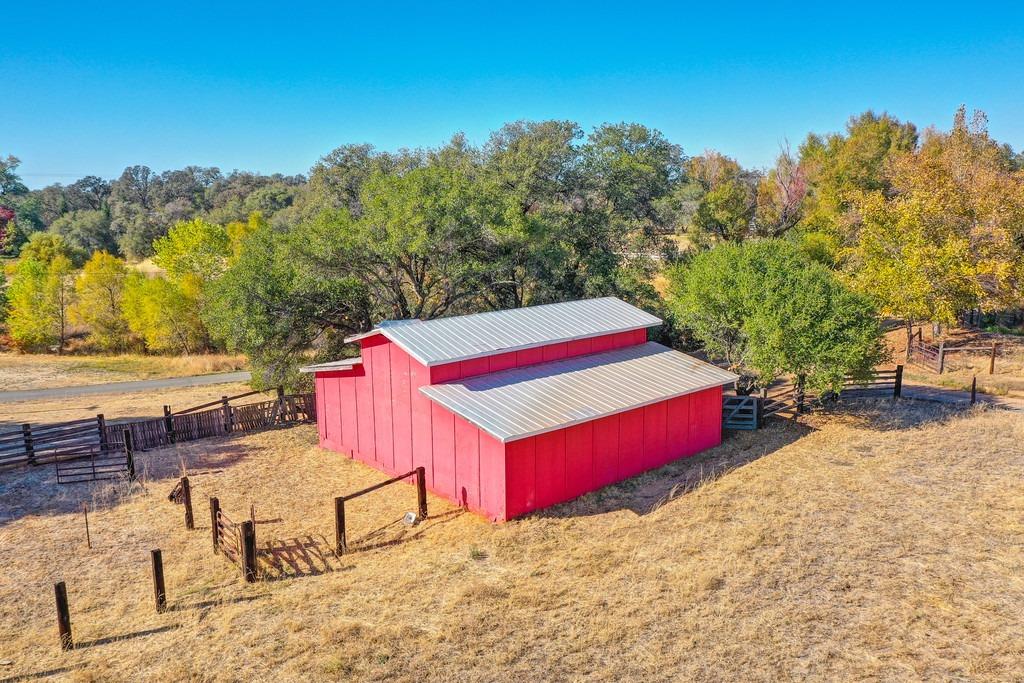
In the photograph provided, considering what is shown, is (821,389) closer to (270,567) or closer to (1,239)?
(270,567)

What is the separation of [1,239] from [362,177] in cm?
2116

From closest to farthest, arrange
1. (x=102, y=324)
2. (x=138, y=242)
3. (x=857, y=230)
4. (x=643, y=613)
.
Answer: (x=643, y=613) → (x=857, y=230) → (x=102, y=324) → (x=138, y=242)

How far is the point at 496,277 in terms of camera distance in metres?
31.5

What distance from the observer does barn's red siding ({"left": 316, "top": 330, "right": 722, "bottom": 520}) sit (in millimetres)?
16453

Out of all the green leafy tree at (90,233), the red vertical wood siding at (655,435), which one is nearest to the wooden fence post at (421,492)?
the red vertical wood siding at (655,435)

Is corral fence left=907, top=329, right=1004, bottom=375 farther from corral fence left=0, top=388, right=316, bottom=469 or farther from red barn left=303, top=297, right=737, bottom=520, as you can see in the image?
corral fence left=0, top=388, right=316, bottom=469

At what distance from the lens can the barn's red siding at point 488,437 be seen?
16.5 meters

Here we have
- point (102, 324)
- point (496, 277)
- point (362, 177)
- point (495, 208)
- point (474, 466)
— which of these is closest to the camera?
point (474, 466)

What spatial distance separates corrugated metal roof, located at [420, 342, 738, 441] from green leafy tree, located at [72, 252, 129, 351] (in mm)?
40841

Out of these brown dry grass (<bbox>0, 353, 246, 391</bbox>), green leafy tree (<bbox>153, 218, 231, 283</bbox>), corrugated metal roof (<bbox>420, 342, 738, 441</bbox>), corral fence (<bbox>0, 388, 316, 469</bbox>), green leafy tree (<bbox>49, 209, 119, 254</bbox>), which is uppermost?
green leafy tree (<bbox>49, 209, 119, 254</bbox>)

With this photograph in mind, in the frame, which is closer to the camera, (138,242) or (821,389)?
(821,389)

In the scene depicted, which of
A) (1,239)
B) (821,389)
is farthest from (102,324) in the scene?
(821,389)

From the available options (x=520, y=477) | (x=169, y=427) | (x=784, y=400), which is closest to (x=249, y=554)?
(x=520, y=477)

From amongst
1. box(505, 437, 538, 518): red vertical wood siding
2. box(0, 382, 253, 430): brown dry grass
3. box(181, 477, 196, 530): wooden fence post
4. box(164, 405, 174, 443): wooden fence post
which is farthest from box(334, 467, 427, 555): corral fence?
box(0, 382, 253, 430): brown dry grass
